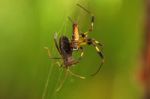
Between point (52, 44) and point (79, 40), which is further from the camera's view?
point (52, 44)

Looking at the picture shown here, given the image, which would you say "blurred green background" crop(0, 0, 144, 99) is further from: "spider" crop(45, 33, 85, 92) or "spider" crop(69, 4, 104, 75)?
"spider" crop(45, 33, 85, 92)

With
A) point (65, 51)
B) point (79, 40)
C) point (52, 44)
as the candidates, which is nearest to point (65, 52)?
point (65, 51)

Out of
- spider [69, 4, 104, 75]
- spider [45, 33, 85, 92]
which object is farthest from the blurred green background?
spider [45, 33, 85, 92]

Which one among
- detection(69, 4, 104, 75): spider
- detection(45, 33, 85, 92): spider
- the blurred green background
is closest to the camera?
detection(45, 33, 85, 92): spider

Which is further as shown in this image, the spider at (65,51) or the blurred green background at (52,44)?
the blurred green background at (52,44)

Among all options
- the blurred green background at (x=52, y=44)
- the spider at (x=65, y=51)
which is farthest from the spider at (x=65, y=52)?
the blurred green background at (x=52, y=44)

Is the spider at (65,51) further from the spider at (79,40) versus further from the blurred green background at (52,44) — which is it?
the blurred green background at (52,44)

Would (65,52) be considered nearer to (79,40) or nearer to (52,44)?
(79,40)

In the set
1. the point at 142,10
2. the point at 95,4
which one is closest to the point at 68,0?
the point at 95,4
